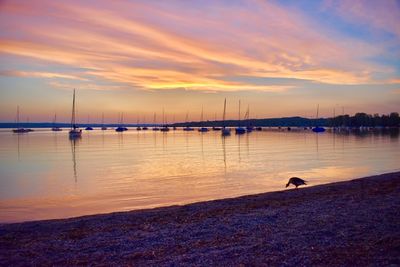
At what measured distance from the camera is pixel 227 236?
10766 millimetres

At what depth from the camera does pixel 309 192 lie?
19.6 m

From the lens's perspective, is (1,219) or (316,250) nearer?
(316,250)

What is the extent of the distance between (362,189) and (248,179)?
34.4 feet

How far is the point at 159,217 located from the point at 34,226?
444 centimetres

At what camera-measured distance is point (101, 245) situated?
34.5 feet

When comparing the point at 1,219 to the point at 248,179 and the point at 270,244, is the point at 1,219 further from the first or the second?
the point at 248,179

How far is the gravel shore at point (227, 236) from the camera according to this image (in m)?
8.63

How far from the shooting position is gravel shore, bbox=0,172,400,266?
8629mm

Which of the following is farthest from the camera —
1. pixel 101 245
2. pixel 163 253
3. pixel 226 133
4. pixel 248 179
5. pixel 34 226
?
pixel 226 133

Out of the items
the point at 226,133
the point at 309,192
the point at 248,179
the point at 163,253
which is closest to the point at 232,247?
the point at 163,253

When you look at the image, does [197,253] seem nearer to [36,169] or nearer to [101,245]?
[101,245]

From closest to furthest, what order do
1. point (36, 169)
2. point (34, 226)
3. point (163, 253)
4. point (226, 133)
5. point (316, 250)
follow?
point (316, 250) < point (163, 253) < point (34, 226) < point (36, 169) < point (226, 133)

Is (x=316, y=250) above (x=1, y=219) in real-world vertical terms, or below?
above

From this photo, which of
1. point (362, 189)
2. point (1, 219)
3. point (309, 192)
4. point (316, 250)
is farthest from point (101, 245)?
point (362, 189)
